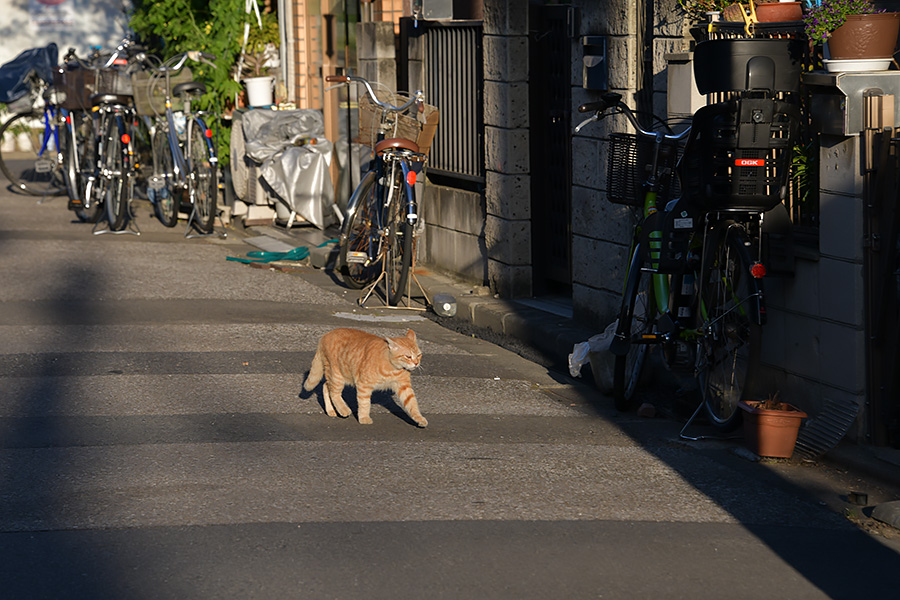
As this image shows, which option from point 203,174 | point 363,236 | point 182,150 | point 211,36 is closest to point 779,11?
point 363,236

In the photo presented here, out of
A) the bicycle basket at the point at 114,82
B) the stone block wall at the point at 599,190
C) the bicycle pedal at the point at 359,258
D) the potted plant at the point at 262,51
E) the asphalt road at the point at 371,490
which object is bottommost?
the asphalt road at the point at 371,490

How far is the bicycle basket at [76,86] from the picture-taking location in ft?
50.2

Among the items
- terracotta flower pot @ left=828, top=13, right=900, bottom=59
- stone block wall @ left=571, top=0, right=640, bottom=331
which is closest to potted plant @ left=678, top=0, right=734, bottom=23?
stone block wall @ left=571, top=0, right=640, bottom=331

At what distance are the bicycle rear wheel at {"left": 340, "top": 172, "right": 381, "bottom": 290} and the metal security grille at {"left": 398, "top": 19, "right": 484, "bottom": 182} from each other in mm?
930

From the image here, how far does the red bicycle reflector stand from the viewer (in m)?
6.21

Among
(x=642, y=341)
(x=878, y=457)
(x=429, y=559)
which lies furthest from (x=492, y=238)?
(x=429, y=559)

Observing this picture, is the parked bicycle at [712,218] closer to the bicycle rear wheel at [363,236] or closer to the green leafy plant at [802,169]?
the green leafy plant at [802,169]

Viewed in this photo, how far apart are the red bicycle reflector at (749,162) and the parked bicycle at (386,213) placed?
417 cm

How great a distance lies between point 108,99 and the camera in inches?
554

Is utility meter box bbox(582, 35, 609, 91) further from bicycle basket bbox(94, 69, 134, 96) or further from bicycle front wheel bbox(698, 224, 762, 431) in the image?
bicycle basket bbox(94, 69, 134, 96)

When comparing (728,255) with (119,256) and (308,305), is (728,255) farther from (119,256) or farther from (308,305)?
(119,256)

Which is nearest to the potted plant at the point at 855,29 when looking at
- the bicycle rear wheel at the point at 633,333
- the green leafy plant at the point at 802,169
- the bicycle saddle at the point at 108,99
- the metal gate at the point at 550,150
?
the green leafy plant at the point at 802,169

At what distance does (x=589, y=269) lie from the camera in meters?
9.06

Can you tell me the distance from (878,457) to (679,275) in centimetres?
152
